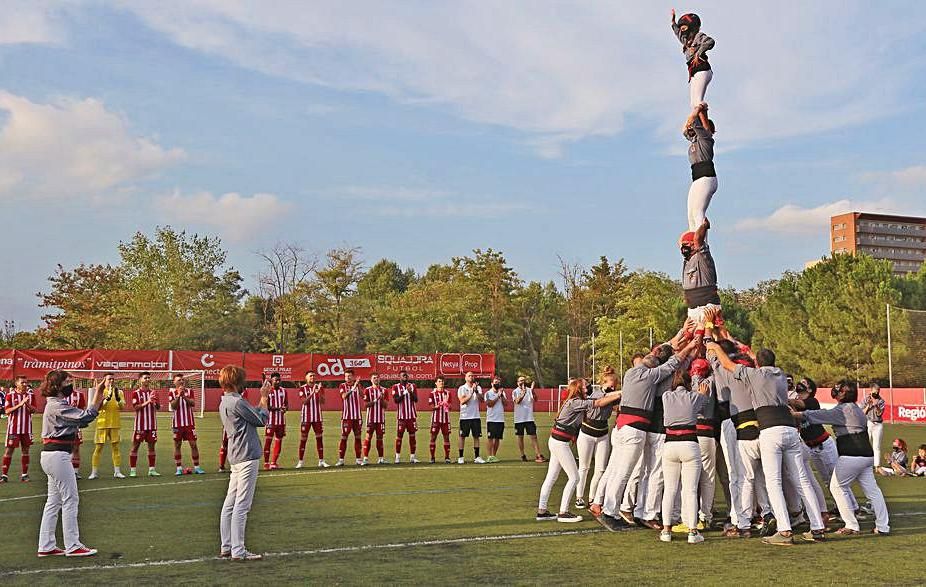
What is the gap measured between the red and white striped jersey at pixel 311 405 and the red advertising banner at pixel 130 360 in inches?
1176

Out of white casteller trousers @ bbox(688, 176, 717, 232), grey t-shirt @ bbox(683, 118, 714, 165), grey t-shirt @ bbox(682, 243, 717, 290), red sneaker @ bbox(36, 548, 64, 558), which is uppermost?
grey t-shirt @ bbox(683, 118, 714, 165)

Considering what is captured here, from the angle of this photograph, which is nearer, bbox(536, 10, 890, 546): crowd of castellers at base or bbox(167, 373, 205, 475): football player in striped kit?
bbox(536, 10, 890, 546): crowd of castellers at base

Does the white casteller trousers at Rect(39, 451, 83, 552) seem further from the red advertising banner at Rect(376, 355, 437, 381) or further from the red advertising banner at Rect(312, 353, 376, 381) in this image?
the red advertising banner at Rect(376, 355, 437, 381)

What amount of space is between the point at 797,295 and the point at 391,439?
144ft

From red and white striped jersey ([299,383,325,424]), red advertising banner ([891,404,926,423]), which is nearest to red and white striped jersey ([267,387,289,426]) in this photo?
red and white striped jersey ([299,383,325,424])

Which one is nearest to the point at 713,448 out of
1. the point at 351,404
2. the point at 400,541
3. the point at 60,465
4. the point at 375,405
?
the point at 400,541

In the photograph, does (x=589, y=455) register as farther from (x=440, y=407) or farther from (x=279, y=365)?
(x=279, y=365)

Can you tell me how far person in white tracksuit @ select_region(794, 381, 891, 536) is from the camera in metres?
10.9

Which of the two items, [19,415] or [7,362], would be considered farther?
[7,362]

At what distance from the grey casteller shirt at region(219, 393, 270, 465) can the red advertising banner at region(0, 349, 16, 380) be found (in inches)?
1615

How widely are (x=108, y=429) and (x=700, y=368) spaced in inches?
470

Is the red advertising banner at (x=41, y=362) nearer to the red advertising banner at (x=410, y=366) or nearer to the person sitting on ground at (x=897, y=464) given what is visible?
the red advertising banner at (x=410, y=366)

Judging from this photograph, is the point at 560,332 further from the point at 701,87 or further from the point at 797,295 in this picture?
the point at 701,87

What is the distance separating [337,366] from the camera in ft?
173
